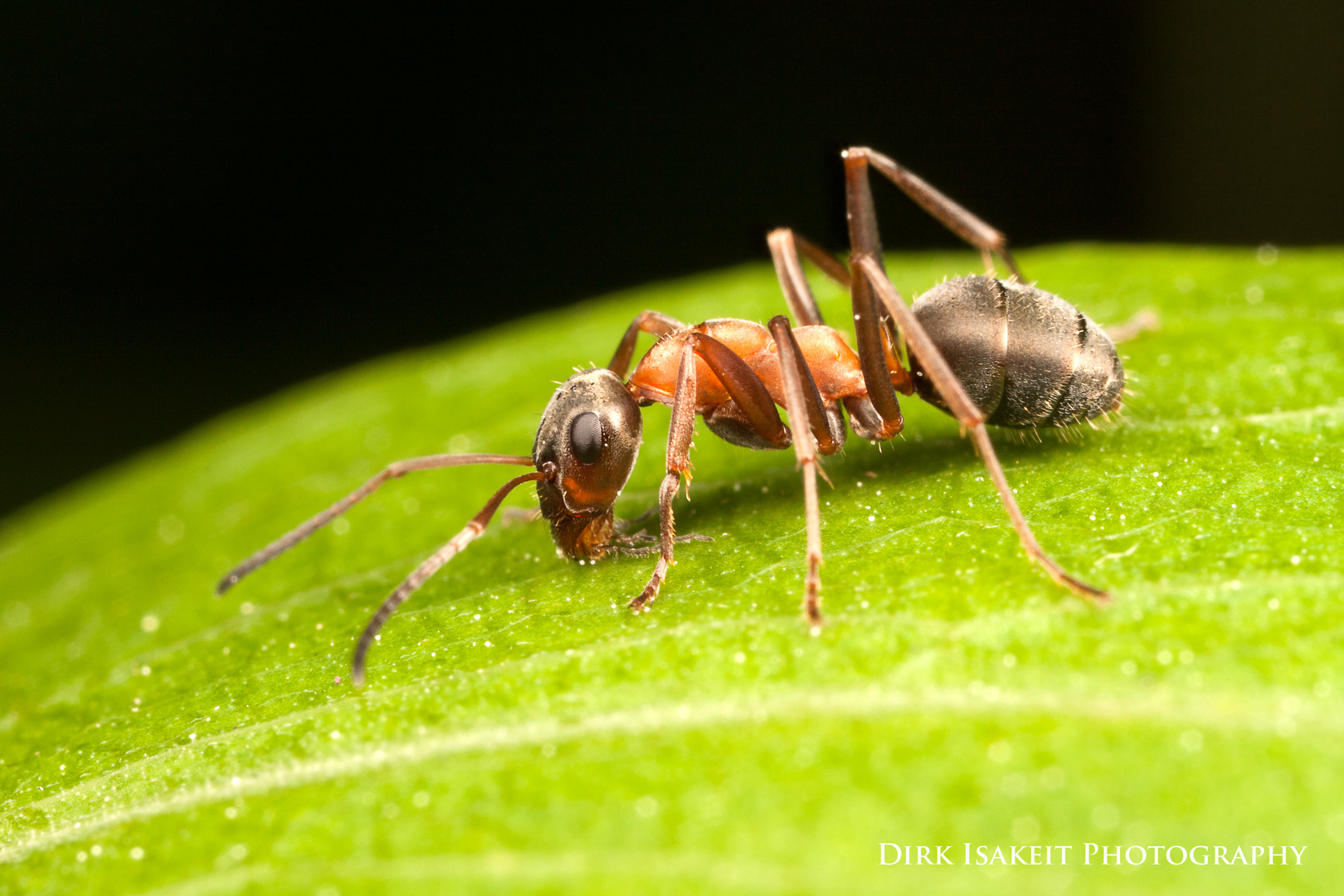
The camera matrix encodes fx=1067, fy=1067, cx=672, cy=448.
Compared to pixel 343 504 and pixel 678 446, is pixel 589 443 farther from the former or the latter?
pixel 343 504

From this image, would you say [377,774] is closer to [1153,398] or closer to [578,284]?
[1153,398]

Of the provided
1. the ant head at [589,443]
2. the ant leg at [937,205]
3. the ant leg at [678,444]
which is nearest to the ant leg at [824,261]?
the ant leg at [937,205]

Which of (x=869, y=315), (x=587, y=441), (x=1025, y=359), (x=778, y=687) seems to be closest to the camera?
(x=778, y=687)

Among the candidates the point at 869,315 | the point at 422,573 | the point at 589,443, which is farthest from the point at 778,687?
the point at 869,315

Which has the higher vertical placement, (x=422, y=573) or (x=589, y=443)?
(x=589, y=443)

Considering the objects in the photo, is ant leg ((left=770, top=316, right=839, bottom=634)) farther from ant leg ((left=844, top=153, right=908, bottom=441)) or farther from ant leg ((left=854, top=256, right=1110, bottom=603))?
ant leg ((left=854, top=256, right=1110, bottom=603))

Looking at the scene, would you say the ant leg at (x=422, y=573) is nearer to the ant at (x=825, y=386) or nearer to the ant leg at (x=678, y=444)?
the ant at (x=825, y=386)
